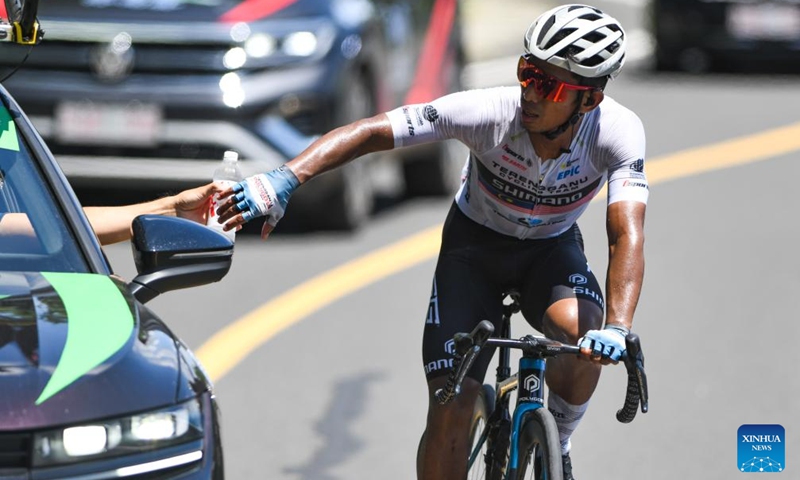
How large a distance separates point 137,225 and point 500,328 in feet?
5.12

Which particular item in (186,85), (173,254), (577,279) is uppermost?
(186,85)

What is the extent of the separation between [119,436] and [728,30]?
16.7m

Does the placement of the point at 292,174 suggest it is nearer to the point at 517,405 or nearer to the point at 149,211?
the point at 149,211

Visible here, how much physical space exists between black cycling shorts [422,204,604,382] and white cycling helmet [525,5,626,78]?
0.74 metres

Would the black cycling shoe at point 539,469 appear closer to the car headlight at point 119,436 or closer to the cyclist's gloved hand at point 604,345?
the cyclist's gloved hand at point 604,345

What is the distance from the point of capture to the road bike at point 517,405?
4715mm

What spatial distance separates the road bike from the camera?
471cm

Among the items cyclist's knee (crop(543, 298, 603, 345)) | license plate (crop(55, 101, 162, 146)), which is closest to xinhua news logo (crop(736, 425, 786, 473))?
cyclist's knee (crop(543, 298, 603, 345))

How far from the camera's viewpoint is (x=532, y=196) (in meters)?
5.59

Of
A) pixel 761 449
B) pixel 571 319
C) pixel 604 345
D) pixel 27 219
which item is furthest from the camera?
pixel 761 449

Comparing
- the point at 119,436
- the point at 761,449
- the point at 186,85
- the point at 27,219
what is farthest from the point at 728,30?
the point at 119,436

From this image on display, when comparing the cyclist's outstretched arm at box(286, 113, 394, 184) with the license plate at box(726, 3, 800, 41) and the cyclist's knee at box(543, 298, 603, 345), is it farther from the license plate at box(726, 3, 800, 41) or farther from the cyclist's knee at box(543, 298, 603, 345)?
the license plate at box(726, 3, 800, 41)

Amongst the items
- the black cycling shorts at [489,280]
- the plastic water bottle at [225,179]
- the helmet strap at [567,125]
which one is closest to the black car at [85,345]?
the plastic water bottle at [225,179]

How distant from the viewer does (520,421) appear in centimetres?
526
